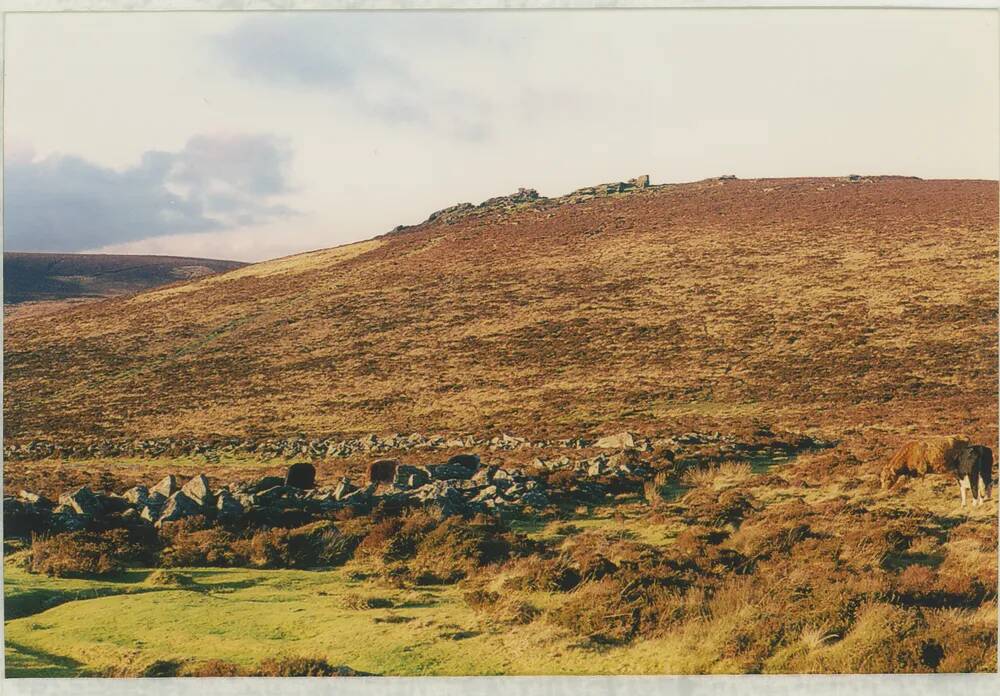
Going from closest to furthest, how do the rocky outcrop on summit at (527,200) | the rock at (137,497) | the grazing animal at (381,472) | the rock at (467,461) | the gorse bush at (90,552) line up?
the gorse bush at (90,552) → the rock at (137,497) → the grazing animal at (381,472) → the rock at (467,461) → the rocky outcrop on summit at (527,200)

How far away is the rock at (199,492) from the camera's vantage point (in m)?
12.8

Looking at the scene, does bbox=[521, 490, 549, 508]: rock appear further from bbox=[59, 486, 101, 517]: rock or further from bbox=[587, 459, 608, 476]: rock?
bbox=[59, 486, 101, 517]: rock

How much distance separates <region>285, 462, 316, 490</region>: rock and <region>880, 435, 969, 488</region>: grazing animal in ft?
41.3

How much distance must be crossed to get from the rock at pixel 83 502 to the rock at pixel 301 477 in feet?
12.7

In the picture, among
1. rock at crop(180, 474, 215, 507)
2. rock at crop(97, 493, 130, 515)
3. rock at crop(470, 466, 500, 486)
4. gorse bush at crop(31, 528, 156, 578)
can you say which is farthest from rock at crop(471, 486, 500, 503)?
rock at crop(97, 493, 130, 515)

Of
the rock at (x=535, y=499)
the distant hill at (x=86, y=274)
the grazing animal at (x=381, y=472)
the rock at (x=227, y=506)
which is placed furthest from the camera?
the distant hill at (x=86, y=274)

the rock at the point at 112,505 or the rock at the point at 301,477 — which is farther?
the rock at the point at 301,477

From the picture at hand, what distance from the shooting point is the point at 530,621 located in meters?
8.91

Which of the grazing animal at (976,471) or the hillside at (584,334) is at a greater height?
the hillside at (584,334)

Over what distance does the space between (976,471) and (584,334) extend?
20.5 metres

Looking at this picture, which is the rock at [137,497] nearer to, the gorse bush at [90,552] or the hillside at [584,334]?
the gorse bush at [90,552]

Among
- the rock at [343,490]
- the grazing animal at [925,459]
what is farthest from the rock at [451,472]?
the grazing animal at [925,459]

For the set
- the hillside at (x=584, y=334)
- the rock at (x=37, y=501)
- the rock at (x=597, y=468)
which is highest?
the hillside at (x=584, y=334)

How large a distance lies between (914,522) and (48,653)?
1372 centimetres
